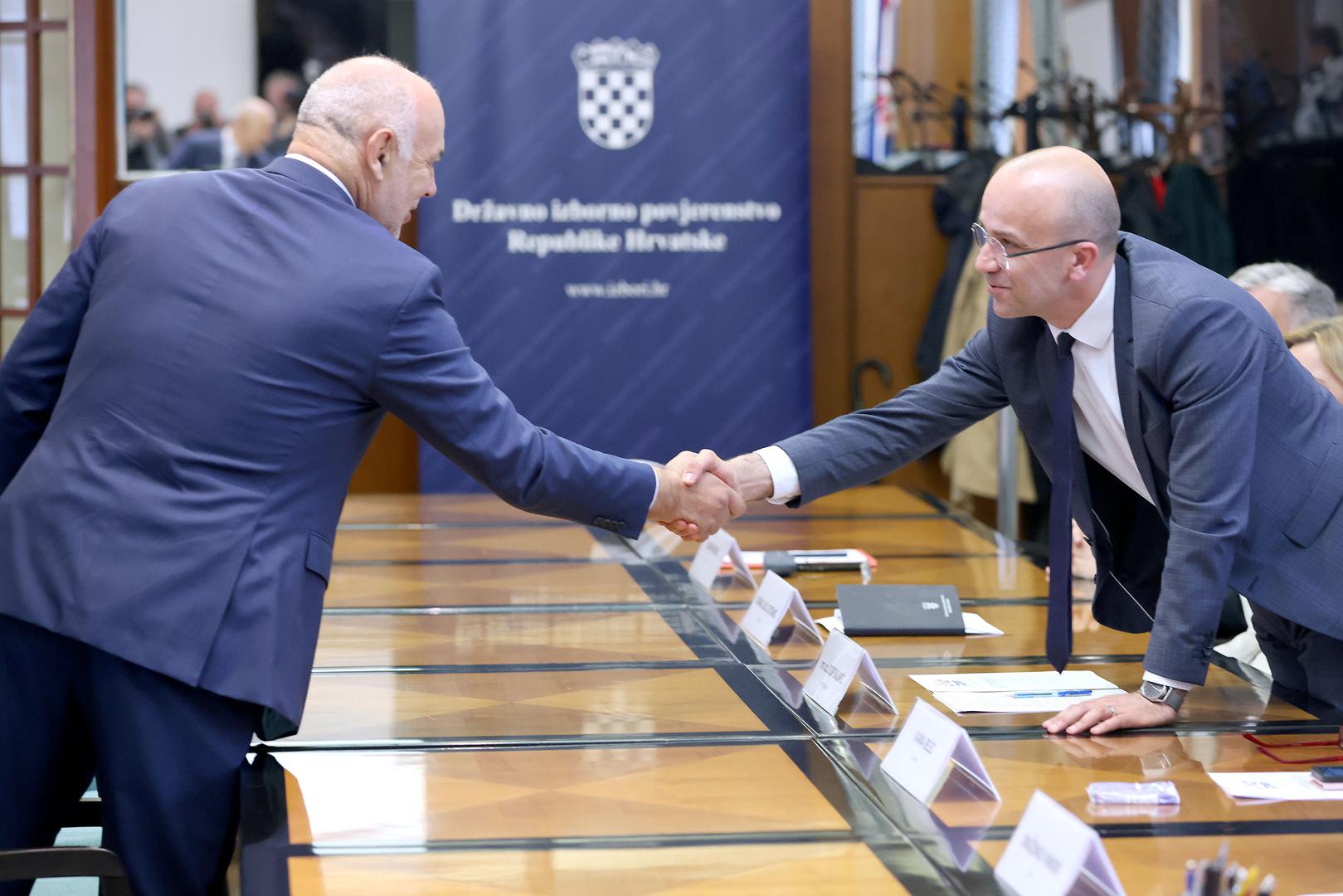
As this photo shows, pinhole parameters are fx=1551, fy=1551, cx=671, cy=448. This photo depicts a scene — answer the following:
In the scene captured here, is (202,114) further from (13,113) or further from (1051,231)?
(1051,231)

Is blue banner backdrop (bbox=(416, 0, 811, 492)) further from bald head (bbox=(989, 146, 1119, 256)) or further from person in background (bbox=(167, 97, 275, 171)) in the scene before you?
bald head (bbox=(989, 146, 1119, 256))

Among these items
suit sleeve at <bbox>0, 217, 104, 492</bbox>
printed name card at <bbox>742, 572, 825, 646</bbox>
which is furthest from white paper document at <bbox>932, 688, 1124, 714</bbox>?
suit sleeve at <bbox>0, 217, 104, 492</bbox>

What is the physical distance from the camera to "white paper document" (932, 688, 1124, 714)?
84.4 inches

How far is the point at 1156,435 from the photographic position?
220 centimetres

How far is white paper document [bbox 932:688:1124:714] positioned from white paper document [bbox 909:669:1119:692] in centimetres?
2

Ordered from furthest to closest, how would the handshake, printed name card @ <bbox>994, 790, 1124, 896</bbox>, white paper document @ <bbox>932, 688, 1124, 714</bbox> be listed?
the handshake → white paper document @ <bbox>932, 688, 1124, 714</bbox> → printed name card @ <bbox>994, 790, 1124, 896</bbox>

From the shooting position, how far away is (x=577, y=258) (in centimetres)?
576

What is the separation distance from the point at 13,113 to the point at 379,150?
4728mm

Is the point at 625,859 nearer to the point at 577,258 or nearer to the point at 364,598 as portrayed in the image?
the point at 364,598

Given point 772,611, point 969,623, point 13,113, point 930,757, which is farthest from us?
point 13,113

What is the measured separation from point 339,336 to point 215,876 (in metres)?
0.70

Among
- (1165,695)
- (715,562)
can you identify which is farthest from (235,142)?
(1165,695)

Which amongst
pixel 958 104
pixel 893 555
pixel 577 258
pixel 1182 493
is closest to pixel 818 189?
pixel 958 104

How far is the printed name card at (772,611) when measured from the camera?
261 cm
